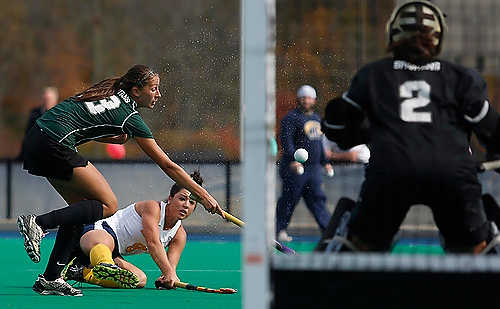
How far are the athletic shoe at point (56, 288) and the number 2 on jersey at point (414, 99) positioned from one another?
4328 mm

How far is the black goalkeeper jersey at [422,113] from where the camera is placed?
17.8 feet

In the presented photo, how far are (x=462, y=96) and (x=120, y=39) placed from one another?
105ft

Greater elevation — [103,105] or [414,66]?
[414,66]

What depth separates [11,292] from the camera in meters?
9.72

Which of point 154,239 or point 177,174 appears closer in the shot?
point 177,174

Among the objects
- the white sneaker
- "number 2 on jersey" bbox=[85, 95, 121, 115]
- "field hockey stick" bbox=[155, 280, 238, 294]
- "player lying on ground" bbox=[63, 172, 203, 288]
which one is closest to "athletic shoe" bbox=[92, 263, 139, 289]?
"player lying on ground" bbox=[63, 172, 203, 288]

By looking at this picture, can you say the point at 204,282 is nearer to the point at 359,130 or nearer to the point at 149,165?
the point at 359,130

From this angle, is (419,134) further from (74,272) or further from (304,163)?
(304,163)

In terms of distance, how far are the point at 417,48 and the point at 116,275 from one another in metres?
4.51

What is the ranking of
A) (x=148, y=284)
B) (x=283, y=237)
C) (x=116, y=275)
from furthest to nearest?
(x=283, y=237) < (x=148, y=284) < (x=116, y=275)

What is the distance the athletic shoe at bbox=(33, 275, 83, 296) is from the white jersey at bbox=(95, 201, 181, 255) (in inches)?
25.5

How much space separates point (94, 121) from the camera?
9031mm

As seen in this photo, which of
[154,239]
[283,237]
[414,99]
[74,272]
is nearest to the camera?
[414,99]

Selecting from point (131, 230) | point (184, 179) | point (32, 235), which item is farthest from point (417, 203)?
point (131, 230)
